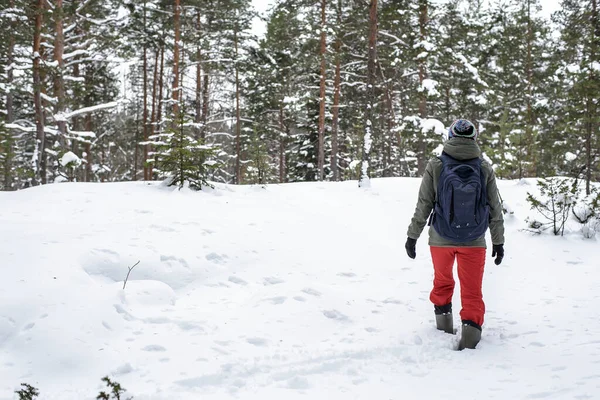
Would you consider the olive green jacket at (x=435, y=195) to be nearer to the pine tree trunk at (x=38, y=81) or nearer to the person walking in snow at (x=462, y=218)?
the person walking in snow at (x=462, y=218)

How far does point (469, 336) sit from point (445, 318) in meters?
0.38

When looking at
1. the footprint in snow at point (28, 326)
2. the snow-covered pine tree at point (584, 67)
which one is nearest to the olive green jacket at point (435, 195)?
the footprint in snow at point (28, 326)

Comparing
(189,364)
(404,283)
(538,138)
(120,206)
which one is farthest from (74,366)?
(538,138)

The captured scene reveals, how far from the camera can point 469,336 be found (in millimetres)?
3959

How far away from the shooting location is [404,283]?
626cm

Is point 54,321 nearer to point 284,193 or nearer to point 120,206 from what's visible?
point 120,206


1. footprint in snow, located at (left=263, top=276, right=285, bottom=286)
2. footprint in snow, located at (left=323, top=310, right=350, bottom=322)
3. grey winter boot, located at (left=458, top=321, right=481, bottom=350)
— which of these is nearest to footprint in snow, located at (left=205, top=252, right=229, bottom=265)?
footprint in snow, located at (left=263, top=276, right=285, bottom=286)

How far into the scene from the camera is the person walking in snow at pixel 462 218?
3.94m

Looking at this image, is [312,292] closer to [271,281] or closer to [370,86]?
[271,281]

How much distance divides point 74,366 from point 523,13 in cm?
2742

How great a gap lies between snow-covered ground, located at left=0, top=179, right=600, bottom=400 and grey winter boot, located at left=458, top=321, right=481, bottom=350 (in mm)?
96

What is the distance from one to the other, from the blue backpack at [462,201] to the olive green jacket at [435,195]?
0.07 metres

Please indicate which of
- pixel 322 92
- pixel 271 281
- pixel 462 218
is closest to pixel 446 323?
pixel 462 218

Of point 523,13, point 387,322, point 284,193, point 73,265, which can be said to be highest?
point 523,13
